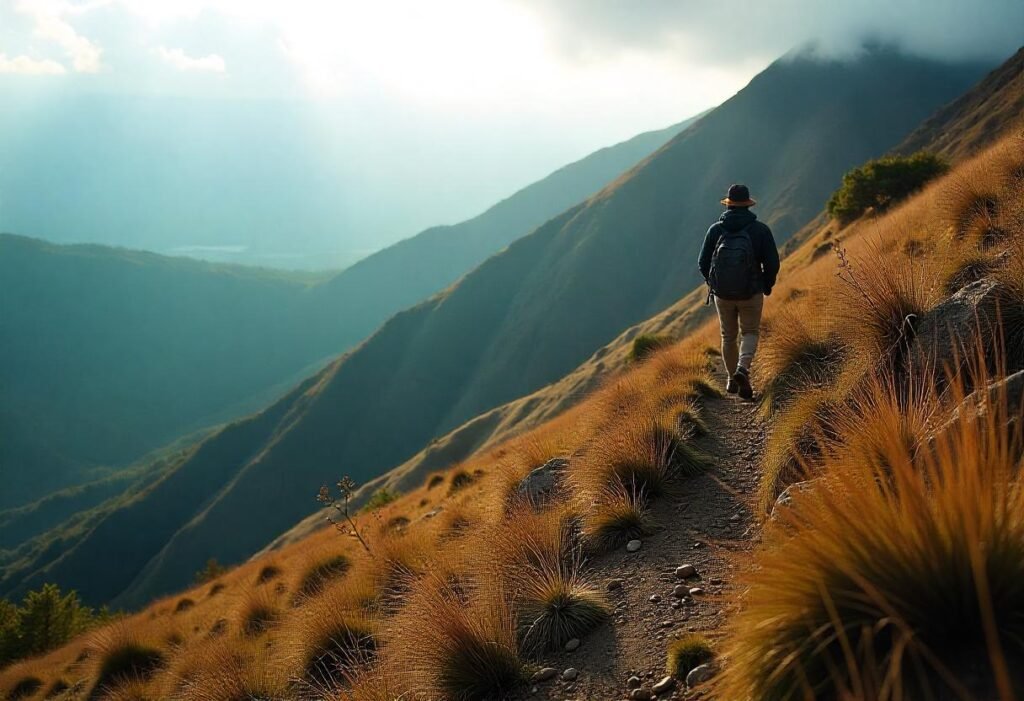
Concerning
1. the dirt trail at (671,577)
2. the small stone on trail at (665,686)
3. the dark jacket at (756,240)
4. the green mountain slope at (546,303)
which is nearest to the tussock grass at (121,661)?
the dirt trail at (671,577)

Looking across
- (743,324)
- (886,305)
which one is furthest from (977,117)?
(886,305)

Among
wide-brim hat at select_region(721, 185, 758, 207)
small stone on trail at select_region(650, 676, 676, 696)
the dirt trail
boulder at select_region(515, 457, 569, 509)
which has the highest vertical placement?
wide-brim hat at select_region(721, 185, 758, 207)

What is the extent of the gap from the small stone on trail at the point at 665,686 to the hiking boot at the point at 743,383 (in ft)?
18.2

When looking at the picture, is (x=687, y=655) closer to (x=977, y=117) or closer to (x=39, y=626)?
(x=39, y=626)

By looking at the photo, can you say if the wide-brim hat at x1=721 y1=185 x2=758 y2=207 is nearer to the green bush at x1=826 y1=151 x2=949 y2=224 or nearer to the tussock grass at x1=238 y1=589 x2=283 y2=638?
the tussock grass at x1=238 y1=589 x2=283 y2=638

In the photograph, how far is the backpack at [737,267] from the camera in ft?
28.2

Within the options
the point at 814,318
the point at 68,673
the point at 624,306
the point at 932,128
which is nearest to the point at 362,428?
the point at 624,306

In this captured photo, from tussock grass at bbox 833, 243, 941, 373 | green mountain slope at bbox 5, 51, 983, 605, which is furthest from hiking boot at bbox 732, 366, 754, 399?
green mountain slope at bbox 5, 51, 983, 605

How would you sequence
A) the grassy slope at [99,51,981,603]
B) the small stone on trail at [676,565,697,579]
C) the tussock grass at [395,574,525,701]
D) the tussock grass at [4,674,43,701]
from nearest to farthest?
the tussock grass at [395,574,525,701] < the small stone on trail at [676,565,697,579] < the tussock grass at [4,674,43,701] < the grassy slope at [99,51,981,603]

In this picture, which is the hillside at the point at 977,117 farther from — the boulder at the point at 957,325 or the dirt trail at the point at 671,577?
the dirt trail at the point at 671,577

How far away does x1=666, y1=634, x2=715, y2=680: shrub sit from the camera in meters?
3.84

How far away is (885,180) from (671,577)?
4424 cm

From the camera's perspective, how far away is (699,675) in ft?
12.0

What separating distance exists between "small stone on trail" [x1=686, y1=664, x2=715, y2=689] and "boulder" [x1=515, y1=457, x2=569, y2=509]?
389 centimetres
